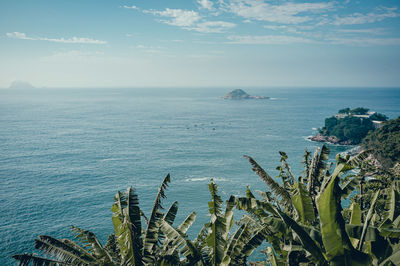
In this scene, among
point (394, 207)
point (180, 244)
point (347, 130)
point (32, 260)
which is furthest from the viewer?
point (347, 130)

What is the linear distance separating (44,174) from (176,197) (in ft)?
103

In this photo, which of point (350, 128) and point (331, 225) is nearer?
point (331, 225)

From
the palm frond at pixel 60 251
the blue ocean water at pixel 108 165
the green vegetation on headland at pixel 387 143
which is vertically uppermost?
the palm frond at pixel 60 251

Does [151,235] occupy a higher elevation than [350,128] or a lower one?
higher

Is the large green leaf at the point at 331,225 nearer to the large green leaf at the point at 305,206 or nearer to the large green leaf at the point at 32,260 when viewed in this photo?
the large green leaf at the point at 305,206

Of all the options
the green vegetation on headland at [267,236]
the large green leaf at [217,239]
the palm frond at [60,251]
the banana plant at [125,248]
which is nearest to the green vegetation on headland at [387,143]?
the green vegetation on headland at [267,236]

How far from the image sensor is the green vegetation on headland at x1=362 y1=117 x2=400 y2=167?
61353 mm

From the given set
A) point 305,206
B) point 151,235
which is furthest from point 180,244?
point 305,206

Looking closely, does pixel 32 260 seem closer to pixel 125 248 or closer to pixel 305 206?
pixel 125 248

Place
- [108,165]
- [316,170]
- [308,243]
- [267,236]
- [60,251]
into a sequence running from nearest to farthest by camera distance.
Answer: [308,243] → [60,251] → [267,236] → [316,170] → [108,165]

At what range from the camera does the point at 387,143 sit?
64.9 metres

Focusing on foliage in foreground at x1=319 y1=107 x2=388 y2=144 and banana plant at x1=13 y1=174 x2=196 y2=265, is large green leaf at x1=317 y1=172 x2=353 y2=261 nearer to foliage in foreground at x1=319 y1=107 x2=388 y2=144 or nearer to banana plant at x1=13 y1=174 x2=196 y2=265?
banana plant at x1=13 y1=174 x2=196 y2=265

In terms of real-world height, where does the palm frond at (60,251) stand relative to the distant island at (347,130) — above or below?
above

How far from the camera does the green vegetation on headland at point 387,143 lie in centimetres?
6135
